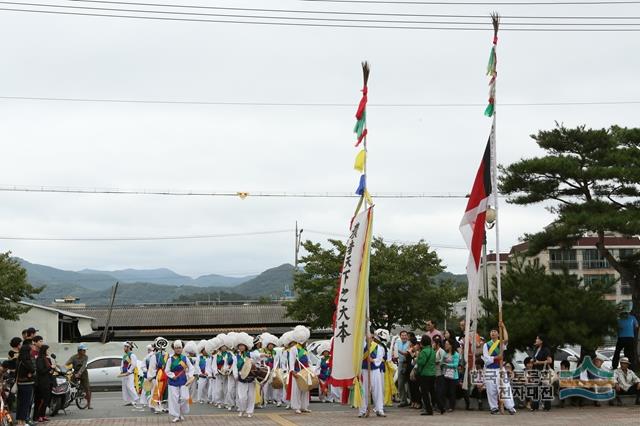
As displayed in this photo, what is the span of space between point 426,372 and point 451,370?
0.74 meters

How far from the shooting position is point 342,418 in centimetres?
1766

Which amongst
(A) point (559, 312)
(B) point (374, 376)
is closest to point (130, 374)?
(B) point (374, 376)

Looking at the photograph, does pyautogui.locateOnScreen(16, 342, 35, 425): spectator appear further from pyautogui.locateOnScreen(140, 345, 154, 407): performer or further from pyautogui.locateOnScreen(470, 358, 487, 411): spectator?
pyautogui.locateOnScreen(470, 358, 487, 411): spectator

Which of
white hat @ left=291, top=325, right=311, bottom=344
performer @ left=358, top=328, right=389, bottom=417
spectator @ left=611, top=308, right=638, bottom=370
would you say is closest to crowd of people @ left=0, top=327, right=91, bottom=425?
white hat @ left=291, top=325, right=311, bottom=344

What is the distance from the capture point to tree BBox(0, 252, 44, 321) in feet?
131

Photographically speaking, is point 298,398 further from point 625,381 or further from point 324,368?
point 625,381

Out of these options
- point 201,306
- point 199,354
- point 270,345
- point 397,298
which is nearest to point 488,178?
point 270,345

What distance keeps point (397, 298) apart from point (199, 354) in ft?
63.4

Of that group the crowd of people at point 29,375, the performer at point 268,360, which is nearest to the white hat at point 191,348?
the performer at point 268,360

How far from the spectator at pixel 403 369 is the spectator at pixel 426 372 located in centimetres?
197

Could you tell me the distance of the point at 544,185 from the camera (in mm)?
22438

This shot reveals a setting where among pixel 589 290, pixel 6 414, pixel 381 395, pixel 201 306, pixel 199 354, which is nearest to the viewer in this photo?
pixel 6 414

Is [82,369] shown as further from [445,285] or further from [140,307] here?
[140,307]

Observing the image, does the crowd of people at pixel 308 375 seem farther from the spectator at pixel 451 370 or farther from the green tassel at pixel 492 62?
the green tassel at pixel 492 62
